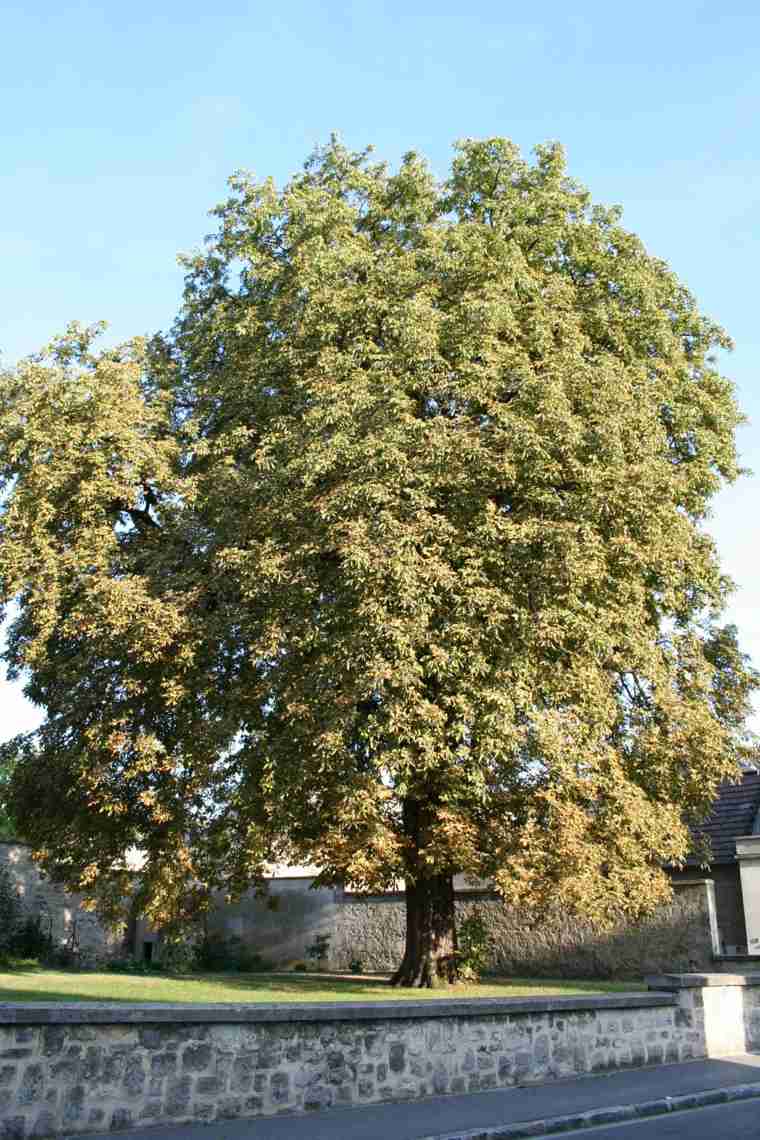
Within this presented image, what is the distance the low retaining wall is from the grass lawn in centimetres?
188

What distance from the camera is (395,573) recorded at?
1448cm

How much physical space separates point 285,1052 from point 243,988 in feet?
29.1

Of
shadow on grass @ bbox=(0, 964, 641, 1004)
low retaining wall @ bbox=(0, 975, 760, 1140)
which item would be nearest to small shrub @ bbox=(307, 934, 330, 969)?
shadow on grass @ bbox=(0, 964, 641, 1004)

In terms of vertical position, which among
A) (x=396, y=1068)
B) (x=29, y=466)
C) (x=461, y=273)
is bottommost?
(x=396, y=1068)

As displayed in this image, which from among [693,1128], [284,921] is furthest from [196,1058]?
[284,921]

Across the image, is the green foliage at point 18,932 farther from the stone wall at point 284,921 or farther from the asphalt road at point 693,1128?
the asphalt road at point 693,1128

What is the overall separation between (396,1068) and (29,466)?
11877 millimetres

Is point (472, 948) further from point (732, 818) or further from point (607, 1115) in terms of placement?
point (607, 1115)

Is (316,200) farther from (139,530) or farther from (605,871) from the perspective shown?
(605,871)

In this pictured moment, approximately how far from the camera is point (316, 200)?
2048 centimetres

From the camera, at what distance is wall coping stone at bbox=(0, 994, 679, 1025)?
784cm

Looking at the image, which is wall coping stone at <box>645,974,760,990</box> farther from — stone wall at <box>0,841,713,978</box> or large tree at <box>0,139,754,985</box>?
stone wall at <box>0,841,713,978</box>

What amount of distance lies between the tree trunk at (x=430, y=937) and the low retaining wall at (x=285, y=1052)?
5.52 metres

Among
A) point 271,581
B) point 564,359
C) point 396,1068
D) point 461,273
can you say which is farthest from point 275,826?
point 461,273
